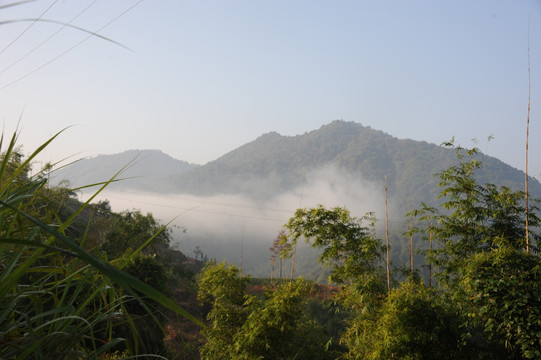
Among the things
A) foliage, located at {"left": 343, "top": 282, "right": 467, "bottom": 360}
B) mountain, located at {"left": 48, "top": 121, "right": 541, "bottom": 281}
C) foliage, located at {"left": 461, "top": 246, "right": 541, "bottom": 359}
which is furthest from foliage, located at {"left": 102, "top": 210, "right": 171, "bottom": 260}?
mountain, located at {"left": 48, "top": 121, "right": 541, "bottom": 281}

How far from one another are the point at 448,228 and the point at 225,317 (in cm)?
502

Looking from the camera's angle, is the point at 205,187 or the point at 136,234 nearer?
the point at 136,234

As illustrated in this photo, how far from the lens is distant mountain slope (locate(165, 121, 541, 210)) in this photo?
451 feet

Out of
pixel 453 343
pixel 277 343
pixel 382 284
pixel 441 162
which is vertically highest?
pixel 441 162

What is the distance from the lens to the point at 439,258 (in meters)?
9.38

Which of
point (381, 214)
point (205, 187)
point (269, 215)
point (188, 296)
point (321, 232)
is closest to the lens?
point (321, 232)

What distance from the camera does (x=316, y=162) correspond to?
16012 centimetres

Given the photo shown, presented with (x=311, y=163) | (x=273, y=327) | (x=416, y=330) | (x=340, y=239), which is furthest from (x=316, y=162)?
(x=416, y=330)

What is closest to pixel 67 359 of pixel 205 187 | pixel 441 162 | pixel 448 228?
pixel 448 228

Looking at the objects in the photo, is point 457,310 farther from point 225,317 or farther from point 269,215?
point 269,215

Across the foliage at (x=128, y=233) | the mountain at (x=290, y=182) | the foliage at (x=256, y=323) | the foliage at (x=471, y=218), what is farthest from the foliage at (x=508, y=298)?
the mountain at (x=290, y=182)

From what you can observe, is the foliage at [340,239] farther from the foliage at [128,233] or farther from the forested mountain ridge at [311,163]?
the forested mountain ridge at [311,163]

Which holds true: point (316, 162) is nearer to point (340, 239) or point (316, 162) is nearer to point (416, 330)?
point (340, 239)

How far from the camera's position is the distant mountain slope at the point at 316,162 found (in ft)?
451
